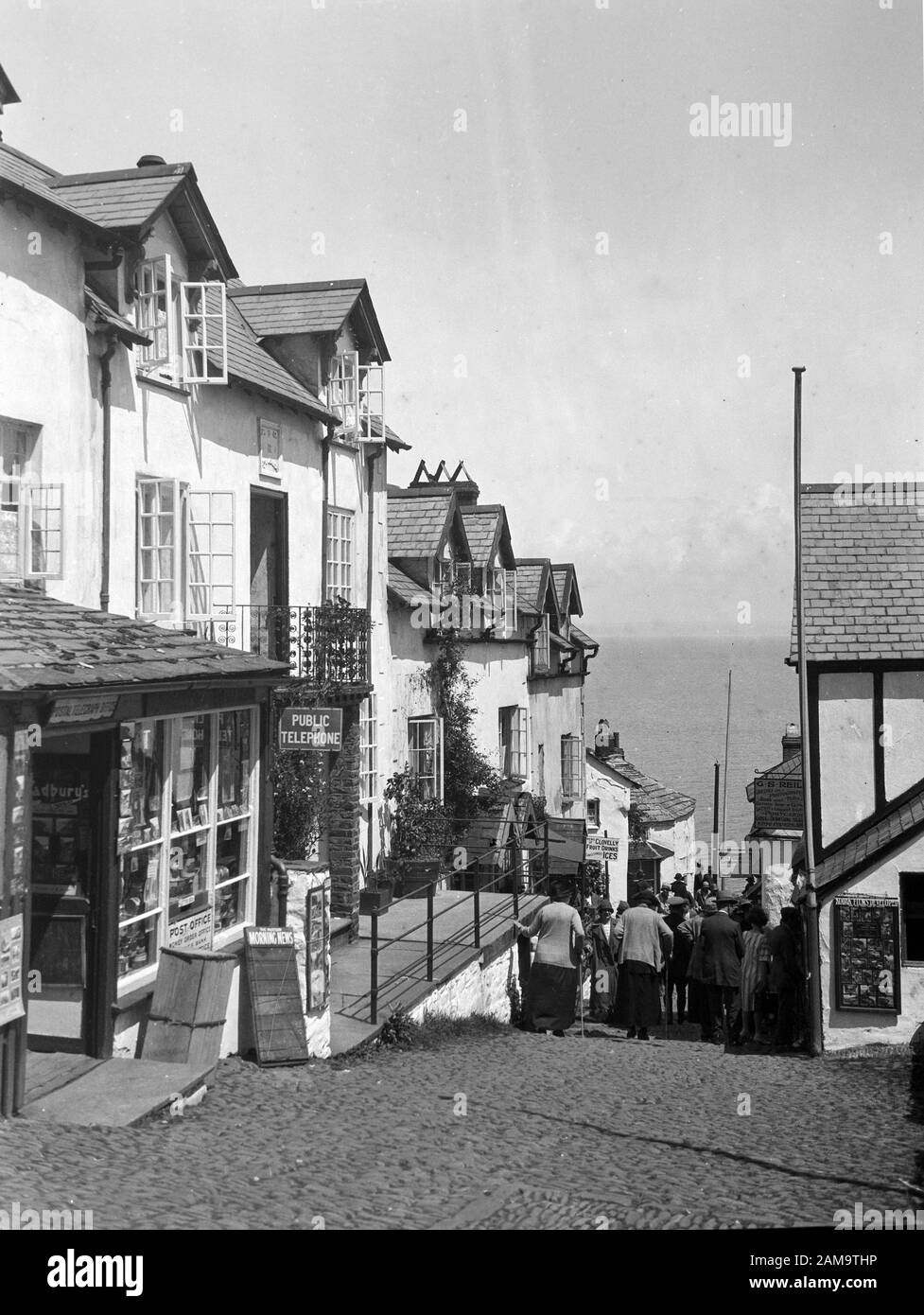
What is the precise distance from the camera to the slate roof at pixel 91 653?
768 cm

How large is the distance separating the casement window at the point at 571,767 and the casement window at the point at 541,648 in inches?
139

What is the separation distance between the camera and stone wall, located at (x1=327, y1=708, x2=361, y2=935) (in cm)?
1861

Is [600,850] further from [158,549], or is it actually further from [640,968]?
[158,549]

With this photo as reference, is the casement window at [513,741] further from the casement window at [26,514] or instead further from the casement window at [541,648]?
the casement window at [26,514]

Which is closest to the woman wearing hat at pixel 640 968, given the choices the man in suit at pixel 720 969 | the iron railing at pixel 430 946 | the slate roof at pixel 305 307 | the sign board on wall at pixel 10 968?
the man in suit at pixel 720 969

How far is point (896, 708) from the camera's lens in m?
16.2

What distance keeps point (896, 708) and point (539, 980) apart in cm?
583

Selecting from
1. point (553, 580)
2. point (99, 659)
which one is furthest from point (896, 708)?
point (553, 580)

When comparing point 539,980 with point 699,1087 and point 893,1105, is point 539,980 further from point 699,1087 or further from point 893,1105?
point 893,1105

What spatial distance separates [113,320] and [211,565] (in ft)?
11.0

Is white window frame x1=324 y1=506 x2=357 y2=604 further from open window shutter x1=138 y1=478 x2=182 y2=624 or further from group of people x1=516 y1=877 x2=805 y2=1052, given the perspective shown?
group of people x1=516 y1=877 x2=805 y2=1052

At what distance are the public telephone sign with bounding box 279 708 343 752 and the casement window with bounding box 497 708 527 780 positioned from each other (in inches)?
479

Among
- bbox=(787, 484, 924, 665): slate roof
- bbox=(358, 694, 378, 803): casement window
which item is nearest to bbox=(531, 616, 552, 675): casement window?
bbox=(358, 694, 378, 803): casement window

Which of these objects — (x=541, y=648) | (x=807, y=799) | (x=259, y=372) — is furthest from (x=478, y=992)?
(x=541, y=648)
